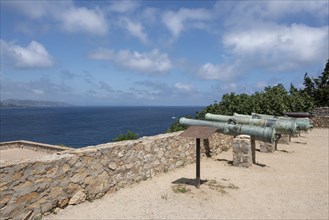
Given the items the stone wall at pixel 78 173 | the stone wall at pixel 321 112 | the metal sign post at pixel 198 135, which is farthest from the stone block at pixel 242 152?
the stone wall at pixel 321 112

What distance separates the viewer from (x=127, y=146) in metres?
7.14

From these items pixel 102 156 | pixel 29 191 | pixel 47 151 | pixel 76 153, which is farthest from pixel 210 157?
pixel 47 151

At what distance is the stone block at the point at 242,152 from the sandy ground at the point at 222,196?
22cm

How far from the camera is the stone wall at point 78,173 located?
16.4 feet

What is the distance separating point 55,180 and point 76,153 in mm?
648

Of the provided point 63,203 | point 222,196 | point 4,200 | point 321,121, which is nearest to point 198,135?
point 222,196

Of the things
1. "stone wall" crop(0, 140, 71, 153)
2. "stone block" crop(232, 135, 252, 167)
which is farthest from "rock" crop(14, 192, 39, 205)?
"stone wall" crop(0, 140, 71, 153)

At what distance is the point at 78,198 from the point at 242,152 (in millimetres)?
5254

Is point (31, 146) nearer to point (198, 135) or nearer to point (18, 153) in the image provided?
point (18, 153)

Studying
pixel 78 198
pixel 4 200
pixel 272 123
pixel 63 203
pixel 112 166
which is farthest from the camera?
pixel 272 123

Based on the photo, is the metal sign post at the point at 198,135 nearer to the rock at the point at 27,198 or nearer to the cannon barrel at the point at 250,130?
the cannon barrel at the point at 250,130

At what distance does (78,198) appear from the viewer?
6.01 meters

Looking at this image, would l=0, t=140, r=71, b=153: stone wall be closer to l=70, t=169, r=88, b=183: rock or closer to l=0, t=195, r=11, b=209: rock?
l=70, t=169, r=88, b=183: rock

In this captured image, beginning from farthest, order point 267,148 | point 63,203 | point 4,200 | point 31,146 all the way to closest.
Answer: point 31,146
point 267,148
point 63,203
point 4,200
